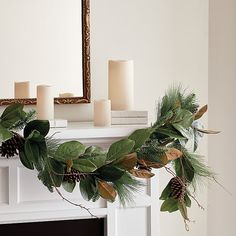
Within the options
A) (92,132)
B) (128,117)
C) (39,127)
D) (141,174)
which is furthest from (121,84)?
(39,127)

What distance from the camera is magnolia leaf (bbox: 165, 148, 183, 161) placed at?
7.73 feet

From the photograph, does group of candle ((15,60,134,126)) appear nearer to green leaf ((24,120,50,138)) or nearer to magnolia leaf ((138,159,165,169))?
magnolia leaf ((138,159,165,169))

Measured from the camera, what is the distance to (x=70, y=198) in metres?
2.59

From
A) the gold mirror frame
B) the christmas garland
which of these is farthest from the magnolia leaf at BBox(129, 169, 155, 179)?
the gold mirror frame

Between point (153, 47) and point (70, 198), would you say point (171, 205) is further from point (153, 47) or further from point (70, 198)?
point (153, 47)

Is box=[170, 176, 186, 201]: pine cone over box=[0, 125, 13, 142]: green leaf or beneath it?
beneath

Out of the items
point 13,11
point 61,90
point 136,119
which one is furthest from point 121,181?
point 13,11

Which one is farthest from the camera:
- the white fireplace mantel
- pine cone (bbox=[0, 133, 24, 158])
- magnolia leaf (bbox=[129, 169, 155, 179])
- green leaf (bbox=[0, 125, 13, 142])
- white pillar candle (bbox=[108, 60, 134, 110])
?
white pillar candle (bbox=[108, 60, 134, 110])

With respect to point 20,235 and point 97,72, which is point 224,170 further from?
point 20,235

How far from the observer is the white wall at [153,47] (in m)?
2.80

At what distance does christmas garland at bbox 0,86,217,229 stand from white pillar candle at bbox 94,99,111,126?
197 millimetres

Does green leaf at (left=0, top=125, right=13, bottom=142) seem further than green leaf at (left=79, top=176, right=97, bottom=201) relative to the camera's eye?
No

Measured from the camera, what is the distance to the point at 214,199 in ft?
10.0

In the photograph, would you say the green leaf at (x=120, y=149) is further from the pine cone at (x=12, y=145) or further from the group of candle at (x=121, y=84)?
the group of candle at (x=121, y=84)
